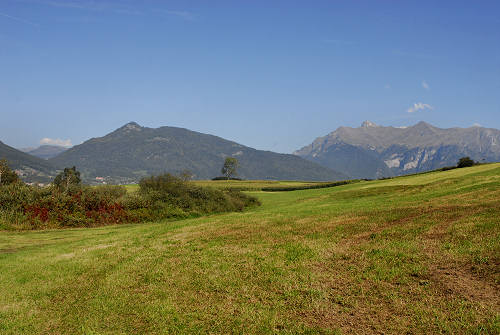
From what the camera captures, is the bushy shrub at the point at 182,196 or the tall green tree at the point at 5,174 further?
the tall green tree at the point at 5,174

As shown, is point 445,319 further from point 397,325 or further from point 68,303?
point 68,303

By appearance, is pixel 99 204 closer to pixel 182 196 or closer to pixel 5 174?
pixel 182 196

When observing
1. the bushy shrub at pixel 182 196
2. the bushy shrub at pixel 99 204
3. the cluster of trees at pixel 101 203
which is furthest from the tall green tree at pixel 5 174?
the bushy shrub at pixel 182 196

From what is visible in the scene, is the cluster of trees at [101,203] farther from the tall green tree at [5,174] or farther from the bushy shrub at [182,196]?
the tall green tree at [5,174]

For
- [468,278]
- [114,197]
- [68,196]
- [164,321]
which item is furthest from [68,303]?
[114,197]

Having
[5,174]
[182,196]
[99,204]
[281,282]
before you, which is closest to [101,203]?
[99,204]

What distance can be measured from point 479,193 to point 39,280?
2677 centimetres

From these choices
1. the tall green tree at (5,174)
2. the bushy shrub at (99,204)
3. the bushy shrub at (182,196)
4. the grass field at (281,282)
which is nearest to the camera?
the grass field at (281,282)

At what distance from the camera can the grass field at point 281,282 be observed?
30.2ft

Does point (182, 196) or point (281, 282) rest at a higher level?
point (182, 196)

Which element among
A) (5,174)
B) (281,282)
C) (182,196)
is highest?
(5,174)

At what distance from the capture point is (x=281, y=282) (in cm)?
1177

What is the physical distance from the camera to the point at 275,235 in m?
18.3

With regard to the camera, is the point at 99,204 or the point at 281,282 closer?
the point at 281,282
